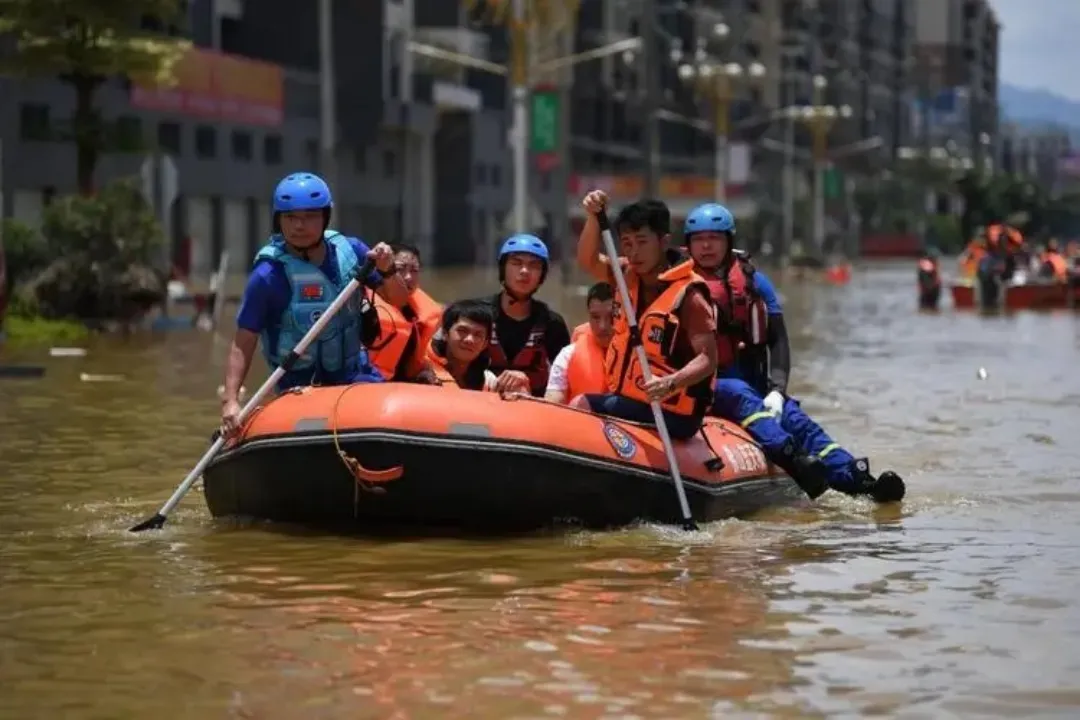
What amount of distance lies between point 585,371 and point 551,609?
3.06 meters

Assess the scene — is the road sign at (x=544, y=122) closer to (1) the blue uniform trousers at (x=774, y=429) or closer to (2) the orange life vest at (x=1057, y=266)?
(2) the orange life vest at (x=1057, y=266)

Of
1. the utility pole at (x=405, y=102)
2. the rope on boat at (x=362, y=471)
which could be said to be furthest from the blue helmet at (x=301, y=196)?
the utility pole at (x=405, y=102)

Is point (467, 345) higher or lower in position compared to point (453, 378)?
higher

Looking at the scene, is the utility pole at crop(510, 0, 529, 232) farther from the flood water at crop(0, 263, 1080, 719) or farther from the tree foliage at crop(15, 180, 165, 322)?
the flood water at crop(0, 263, 1080, 719)

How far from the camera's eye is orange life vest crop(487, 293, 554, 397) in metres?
13.5

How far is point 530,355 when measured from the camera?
1348 cm

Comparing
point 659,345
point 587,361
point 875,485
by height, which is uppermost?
point 659,345

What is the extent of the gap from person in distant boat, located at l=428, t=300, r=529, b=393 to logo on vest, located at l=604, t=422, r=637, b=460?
0.80 metres

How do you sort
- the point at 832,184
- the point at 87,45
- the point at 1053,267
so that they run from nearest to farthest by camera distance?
the point at 87,45 → the point at 1053,267 → the point at 832,184

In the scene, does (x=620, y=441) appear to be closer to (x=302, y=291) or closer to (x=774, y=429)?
(x=774, y=429)

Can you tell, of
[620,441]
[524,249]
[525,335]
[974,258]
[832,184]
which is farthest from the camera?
[832,184]

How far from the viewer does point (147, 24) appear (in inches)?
2248

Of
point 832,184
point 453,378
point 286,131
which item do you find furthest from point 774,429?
point 832,184

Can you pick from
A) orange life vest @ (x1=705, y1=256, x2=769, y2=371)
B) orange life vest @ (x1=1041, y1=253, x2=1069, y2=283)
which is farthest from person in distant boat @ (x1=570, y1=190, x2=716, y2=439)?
orange life vest @ (x1=1041, y1=253, x2=1069, y2=283)
